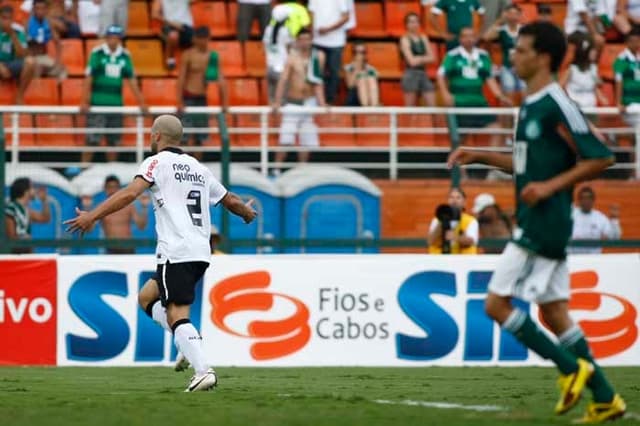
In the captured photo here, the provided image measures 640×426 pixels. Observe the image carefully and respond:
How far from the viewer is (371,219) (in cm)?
1922

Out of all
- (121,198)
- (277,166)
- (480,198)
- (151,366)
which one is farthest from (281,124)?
(121,198)

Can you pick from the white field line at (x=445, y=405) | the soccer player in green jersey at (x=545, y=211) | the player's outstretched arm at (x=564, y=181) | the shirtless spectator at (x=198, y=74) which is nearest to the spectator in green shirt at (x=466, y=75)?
the shirtless spectator at (x=198, y=74)

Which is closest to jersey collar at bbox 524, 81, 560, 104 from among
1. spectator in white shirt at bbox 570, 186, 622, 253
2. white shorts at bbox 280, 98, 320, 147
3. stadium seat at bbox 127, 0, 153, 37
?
white shorts at bbox 280, 98, 320, 147

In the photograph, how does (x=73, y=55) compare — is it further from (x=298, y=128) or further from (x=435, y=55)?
(x=435, y=55)

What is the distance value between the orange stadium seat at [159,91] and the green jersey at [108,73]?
4.22ft

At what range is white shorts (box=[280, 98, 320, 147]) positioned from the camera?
1941 centimetres

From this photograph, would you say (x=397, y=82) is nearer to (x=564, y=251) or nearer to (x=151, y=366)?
(x=151, y=366)

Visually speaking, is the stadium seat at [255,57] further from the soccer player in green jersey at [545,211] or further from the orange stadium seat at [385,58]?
the soccer player in green jersey at [545,211]

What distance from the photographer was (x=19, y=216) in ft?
61.3

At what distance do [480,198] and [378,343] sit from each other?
306 cm

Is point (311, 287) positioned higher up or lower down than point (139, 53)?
lower down

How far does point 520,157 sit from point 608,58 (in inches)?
619

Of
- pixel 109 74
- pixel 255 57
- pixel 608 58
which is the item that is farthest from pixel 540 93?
pixel 608 58

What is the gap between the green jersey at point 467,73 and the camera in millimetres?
21750
